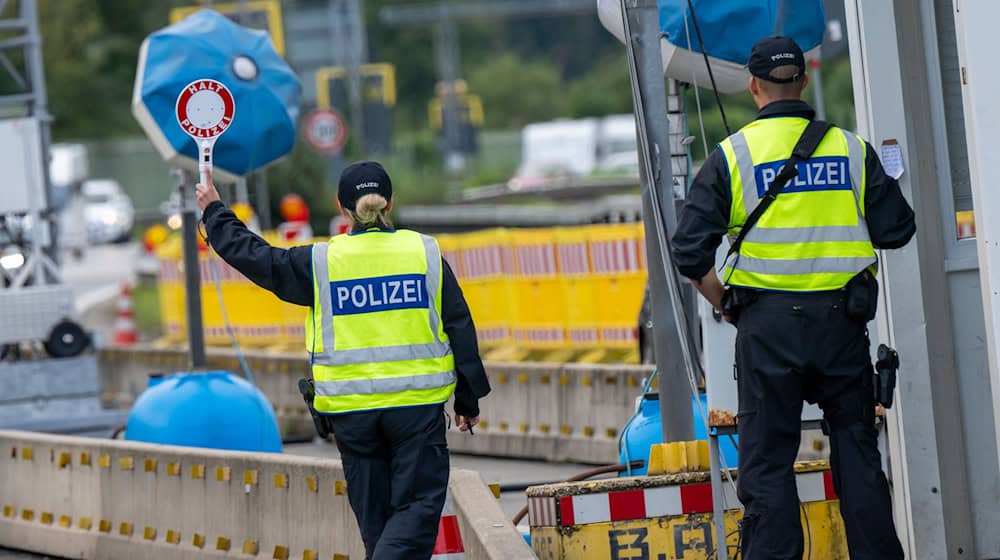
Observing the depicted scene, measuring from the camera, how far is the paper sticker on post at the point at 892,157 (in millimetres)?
7609

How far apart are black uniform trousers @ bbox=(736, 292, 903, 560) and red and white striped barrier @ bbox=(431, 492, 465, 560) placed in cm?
157

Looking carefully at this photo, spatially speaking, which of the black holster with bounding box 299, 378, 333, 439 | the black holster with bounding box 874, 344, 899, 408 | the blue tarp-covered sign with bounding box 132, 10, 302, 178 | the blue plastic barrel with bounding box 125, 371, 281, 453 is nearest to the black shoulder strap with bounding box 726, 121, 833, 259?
the black holster with bounding box 874, 344, 899, 408

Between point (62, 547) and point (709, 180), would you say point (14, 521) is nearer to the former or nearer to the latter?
point (62, 547)

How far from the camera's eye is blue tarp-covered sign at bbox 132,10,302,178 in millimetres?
12422

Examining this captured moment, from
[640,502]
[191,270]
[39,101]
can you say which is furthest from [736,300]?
[39,101]

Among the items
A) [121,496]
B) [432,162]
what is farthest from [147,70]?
[432,162]

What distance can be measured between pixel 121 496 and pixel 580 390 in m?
4.58

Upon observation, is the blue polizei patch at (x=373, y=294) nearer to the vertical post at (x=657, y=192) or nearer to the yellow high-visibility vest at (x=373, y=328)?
the yellow high-visibility vest at (x=373, y=328)

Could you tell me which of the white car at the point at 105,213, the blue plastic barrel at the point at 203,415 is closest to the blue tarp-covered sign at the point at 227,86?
the blue plastic barrel at the point at 203,415

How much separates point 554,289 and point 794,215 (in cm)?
1477

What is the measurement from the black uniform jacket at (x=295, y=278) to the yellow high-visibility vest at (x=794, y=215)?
114 cm

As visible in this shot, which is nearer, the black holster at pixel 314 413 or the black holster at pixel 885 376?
the black holster at pixel 885 376

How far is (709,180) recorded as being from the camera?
668cm

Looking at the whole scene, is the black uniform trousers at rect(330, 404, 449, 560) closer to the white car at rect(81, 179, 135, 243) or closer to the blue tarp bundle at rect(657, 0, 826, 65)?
the blue tarp bundle at rect(657, 0, 826, 65)
